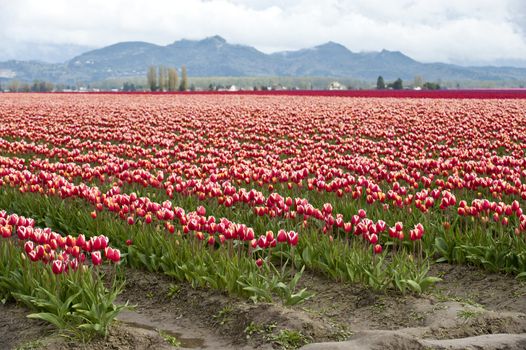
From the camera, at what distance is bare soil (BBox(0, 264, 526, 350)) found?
5.63 metres

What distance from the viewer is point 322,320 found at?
6445 mm

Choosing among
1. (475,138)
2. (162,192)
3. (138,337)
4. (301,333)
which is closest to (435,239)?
(301,333)

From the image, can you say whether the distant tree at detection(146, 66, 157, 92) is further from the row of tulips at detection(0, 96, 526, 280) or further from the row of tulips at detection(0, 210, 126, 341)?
the row of tulips at detection(0, 210, 126, 341)

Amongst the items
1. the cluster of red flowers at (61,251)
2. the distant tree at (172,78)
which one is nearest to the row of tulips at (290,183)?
the cluster of red flowers at (61,251)

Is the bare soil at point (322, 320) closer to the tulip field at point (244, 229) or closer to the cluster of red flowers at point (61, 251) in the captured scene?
the tulip field at point (244, 229)

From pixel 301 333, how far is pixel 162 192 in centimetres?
666

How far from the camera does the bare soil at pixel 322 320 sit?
563cm

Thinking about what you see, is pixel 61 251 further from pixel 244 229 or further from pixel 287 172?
pixel 287 172

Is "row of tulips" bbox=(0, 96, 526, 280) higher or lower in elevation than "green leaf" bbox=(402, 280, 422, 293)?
higher

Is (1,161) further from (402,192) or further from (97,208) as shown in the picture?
(402,192)

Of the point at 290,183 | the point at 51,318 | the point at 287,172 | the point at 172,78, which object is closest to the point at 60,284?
the point at 51,318

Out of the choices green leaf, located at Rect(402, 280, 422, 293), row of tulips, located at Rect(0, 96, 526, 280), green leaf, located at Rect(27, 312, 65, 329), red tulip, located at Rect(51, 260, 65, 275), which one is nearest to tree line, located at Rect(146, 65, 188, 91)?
row of tulips, located at Rect(0, 96, 526, 280)

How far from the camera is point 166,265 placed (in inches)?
318

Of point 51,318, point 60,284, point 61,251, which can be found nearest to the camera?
point 51,318
